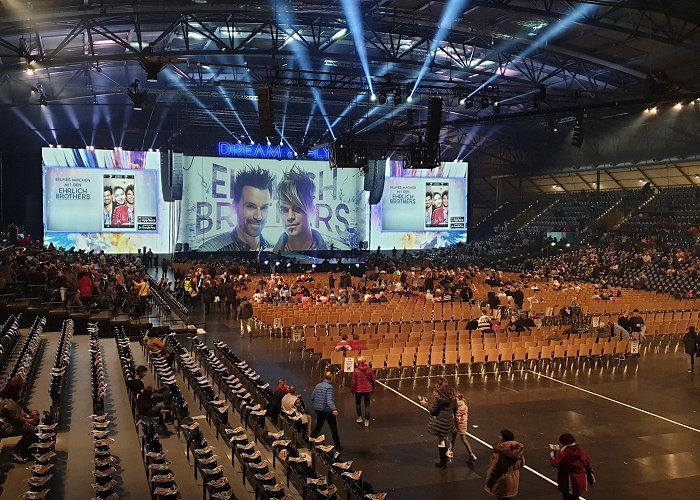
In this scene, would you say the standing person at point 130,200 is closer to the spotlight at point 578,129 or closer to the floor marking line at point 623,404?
the spotlight at point 578,129

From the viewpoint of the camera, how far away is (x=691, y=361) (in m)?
14.7

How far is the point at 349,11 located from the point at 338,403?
14.1 m

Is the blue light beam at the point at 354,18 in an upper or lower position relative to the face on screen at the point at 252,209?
upper

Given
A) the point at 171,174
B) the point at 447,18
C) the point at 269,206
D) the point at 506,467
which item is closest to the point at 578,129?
the point at 447,18

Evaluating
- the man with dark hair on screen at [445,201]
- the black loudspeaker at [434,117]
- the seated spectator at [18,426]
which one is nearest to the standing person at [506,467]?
the seated spectator at [18,426]

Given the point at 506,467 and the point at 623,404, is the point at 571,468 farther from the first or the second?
the point at 623,404

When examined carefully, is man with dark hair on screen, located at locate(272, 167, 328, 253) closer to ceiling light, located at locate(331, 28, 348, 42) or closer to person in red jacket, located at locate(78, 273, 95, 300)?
ceiling light, located at locate(331, 28, 348, 42)

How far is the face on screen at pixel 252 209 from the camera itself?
38219 mm

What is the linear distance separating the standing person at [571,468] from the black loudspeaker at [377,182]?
33.7 m

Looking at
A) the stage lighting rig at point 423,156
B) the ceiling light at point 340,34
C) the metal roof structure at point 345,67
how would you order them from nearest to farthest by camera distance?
1. the metal roof structure at point 345,67
2. the ceiling light at point 340,34
3. the stage lighting rig at point 423,156

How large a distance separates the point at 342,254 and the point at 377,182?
16.5ft

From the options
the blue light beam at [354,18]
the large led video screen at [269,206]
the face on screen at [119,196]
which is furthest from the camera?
the large led video screen at [269,206]

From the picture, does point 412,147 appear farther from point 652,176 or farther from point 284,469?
point 652,176

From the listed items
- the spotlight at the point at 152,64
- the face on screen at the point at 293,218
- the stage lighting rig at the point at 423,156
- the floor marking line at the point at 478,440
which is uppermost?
the spotlight at the point at 152,64
